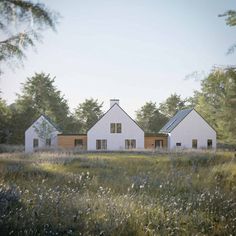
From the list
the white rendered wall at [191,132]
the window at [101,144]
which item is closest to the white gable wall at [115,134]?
the window at [101,144]

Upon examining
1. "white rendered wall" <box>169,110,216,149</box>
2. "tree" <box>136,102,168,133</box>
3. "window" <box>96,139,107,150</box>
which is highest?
"tree" <box>136,102,168,133</box>

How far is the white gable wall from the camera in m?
42.4

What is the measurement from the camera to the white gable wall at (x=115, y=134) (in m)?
42.4

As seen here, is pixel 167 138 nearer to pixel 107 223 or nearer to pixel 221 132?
pixel 221 132

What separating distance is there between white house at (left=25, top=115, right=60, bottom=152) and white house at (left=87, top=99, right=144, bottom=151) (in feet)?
16.6

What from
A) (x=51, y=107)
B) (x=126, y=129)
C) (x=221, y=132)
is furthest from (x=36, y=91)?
(x=221, y=132)

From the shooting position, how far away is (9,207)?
20.9ft

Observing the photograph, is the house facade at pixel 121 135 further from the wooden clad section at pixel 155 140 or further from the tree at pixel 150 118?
the tree at pixel 150 118

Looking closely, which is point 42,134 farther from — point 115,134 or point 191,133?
point 191,133

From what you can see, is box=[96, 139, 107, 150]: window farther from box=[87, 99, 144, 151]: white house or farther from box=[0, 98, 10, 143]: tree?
box=[0, 98, 10, 143]: tree

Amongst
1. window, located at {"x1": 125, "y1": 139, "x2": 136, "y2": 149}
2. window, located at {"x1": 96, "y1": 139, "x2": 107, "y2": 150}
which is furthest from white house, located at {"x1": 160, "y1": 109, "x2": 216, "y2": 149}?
window, located at {"x1": 96, "y1": 139, "x2": 107, "y2": 150}

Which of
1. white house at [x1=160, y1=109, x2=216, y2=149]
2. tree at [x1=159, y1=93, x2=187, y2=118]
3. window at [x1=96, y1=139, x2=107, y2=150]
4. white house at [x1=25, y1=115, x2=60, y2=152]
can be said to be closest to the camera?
window at [x1=96, y1=139, x2=107, y2=150]

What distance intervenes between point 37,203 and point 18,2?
3.46 meters

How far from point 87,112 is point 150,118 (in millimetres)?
11447
